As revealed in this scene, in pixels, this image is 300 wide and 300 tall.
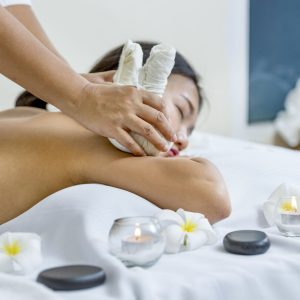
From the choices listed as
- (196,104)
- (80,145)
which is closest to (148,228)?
(80,145)

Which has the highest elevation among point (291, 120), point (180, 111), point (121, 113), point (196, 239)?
point (121, 113)

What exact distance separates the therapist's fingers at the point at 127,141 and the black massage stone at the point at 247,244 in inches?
14.0

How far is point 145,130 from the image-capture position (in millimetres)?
1599

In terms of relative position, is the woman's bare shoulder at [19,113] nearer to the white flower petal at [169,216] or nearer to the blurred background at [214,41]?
the white flower petal at [169,216]

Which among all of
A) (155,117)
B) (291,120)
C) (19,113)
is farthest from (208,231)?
(291,120)

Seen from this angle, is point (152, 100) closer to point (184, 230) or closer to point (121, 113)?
point (121, 113)

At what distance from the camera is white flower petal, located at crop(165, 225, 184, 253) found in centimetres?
141

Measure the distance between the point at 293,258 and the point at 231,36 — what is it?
260 centimetres

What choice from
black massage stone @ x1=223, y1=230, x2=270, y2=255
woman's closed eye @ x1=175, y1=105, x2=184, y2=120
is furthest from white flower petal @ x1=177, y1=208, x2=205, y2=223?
woman's closed eye @ x1=175, y1=105, x2=184, y2=120

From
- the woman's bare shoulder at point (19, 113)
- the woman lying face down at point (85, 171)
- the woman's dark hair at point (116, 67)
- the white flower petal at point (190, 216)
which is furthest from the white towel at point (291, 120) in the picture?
the white flower petal at point (190, 216)

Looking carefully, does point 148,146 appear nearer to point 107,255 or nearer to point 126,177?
point 126,177

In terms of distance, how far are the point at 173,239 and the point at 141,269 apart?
0.53 feet

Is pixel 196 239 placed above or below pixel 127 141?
below

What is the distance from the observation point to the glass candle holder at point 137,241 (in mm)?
1256
